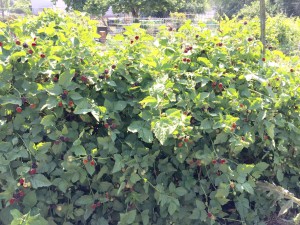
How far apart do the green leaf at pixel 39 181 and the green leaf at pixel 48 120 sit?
0.73 ft

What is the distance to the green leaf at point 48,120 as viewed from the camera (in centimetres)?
173

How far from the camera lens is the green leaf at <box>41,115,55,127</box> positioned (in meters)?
1.73

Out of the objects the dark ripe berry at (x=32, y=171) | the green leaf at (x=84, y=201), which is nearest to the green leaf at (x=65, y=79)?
the dark ripe berry at (x=32, y=171)

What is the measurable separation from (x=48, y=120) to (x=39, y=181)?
0.26m

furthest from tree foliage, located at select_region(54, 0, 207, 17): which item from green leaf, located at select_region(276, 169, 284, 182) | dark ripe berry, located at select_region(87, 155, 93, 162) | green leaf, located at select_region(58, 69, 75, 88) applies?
dark ripe berry, located at select_region(87, 155, 93, 162)

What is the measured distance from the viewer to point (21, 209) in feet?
5.75

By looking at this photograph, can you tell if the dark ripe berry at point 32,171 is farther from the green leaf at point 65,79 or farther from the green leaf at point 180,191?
the green leaf at point 180,191

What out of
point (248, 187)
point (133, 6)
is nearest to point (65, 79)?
point (248, 187)

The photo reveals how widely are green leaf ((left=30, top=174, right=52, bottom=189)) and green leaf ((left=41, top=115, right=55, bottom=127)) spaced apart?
0.73ft

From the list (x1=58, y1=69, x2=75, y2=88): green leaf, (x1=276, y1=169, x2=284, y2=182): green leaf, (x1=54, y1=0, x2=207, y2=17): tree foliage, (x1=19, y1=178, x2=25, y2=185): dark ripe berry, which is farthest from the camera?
(x1=54, y1=0, x2=207, y2=17): tree foliage

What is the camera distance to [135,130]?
177 centimetres

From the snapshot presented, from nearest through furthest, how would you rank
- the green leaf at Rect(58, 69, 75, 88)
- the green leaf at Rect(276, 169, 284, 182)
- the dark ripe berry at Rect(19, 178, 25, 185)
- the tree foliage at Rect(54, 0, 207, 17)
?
the dark ripe berry at Rect(19, 178, 25, 185)
the green leaf at Rect(58, 69, 75, 88)
the green leaf at Rect(276, 169, 284, 182)
the tree foliage at Rect(54, 0, 207, 17)

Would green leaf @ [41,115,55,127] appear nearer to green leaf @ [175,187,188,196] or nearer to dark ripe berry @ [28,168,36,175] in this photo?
dark ripe berry @ [28,168,36,175]

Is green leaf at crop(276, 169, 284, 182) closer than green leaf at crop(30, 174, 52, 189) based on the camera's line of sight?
No
